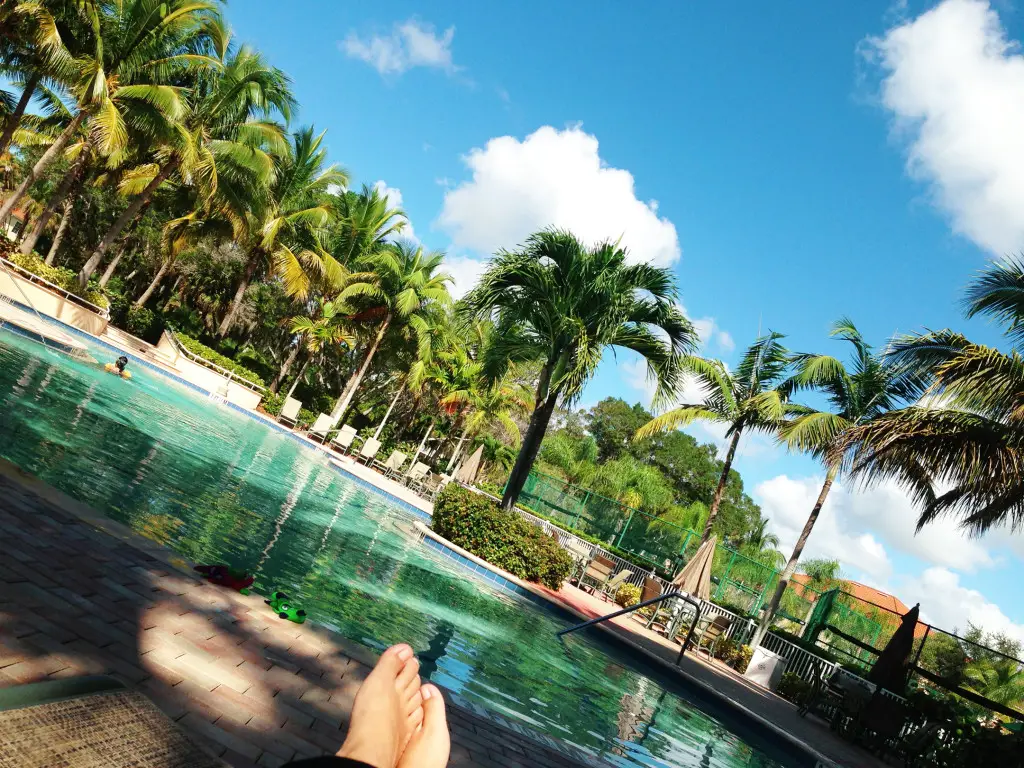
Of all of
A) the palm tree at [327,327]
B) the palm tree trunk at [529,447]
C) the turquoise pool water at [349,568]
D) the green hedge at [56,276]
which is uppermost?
the palm tree at [327,327]

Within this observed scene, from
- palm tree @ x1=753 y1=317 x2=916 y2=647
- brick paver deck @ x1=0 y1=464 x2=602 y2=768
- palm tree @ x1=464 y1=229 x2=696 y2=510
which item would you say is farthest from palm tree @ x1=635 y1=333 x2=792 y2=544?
brick paver deck @ x1=0 y1=464 x2=602 y2=768

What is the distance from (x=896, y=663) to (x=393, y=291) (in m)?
21.6

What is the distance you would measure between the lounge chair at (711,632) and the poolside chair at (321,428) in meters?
14.0

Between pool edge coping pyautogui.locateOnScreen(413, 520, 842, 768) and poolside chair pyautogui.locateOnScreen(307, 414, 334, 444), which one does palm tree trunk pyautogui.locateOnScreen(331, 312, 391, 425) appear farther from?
pool edge coping pyautogui.locateOnScreen(413, 520, 842, 768)

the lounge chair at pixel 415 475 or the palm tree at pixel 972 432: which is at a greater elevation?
the palm tree at pixel 972 432

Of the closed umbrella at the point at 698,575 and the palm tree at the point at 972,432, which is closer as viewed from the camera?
the palm tree at the point at 972,432

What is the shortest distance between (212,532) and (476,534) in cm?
576

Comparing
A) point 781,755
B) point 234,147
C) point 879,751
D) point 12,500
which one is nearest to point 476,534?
point 781,755

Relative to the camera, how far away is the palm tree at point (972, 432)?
7953 millimetres

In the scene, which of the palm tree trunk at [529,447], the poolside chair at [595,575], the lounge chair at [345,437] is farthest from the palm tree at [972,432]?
the lounge chair at [345,437]

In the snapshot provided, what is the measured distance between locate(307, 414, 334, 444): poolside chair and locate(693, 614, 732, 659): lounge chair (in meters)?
14.0

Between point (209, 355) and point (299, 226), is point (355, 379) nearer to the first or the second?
point (209, 355)

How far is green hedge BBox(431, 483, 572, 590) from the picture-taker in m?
11.4

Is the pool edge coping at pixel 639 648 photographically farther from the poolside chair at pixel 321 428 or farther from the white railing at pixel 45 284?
the white railing at pixel 45 284
